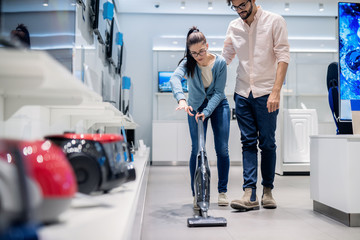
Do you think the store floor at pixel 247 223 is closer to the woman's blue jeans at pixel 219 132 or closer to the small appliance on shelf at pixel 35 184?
the woman's blue jeans at pixel 219 132

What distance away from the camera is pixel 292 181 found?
4.19 meters

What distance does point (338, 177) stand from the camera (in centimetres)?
206

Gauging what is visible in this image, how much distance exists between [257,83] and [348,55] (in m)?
0.59

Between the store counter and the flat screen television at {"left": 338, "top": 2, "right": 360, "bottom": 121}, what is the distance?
0.87 feet

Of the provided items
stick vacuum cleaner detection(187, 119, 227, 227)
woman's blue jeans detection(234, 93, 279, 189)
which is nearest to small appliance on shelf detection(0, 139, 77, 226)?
stick vacuum cleaner detection(187, 119, 227, 227)

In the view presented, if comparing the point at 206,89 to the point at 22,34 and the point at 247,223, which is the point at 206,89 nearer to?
the point at 247,223

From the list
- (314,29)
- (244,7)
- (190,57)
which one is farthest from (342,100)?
(314,29)

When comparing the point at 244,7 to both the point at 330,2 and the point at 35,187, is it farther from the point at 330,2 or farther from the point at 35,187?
the point at 330,2

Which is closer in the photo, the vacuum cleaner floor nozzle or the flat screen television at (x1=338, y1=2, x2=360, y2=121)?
the vacuum cleaner floor nozzle

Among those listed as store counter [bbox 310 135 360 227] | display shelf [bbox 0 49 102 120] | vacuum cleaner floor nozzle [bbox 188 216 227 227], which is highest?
display shelf [bbox 0 49 102 120]

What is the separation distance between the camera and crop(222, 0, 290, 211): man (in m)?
2.31

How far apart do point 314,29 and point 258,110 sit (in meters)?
5.73

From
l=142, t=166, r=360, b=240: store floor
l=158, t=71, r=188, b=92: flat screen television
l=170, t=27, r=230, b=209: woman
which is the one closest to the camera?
l=142, t=166, r=360, b=240: store floor

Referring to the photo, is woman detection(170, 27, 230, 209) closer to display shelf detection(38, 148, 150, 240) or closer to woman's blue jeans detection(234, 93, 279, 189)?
woman's blue jeans detection(234, 93, 279, 189)
